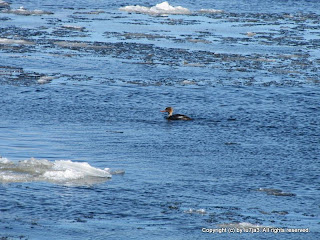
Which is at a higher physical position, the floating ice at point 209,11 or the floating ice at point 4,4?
the floating ice at point 4,4

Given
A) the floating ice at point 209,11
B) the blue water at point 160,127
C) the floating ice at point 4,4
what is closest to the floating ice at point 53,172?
the blue water at point 160,127

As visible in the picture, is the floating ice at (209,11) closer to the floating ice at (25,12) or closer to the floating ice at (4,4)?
the floating ice at (25,12)

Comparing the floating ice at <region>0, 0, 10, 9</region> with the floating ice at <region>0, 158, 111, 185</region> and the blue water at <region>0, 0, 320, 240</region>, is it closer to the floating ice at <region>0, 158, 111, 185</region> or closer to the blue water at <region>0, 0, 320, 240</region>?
the blue water at <region>0, 0, 320, 240</region>

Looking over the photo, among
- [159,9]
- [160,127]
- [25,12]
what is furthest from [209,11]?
[160,127]

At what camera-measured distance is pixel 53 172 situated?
12719mm

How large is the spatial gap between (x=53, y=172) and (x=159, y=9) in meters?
27.9

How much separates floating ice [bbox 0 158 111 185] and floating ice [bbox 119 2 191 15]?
26864 millimetres

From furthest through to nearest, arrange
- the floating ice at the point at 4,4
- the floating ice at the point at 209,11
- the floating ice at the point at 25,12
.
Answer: the floating ice at the point at 4,4
the floating ice at the point at 209,11
the floating ice at the point at 25,12

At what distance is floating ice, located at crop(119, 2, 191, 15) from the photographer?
3931cm

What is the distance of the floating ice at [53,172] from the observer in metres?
12.7

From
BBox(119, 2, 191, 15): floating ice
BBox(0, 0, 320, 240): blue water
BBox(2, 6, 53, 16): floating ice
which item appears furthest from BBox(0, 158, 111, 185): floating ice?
BBox(119, 2, 191, 15): floating ice

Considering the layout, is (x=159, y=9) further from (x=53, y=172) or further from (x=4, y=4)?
(x=53, y=172)

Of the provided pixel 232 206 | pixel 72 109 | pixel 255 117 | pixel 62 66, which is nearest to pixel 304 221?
pixel 232 206

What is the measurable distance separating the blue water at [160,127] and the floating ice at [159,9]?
183 inches
